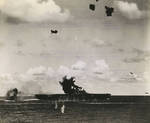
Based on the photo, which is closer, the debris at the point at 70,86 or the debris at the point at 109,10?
the debris at the point at 70,86

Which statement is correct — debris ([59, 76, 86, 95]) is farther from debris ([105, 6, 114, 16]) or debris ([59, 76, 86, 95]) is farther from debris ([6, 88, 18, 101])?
debris ([105, 6, 114, 16])

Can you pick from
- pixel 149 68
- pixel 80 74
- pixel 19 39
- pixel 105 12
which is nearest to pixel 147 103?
pixel 149 68

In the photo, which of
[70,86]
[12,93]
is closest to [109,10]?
[70,86]

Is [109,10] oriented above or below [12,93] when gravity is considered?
above

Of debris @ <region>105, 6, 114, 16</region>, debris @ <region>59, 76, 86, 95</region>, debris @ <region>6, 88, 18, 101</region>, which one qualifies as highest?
debris @ <region>105, 6, 114, 16</region>

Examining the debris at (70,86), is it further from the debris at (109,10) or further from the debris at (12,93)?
the debris at (109,10)

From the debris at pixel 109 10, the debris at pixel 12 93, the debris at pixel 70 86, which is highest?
the debris at pixel 109 10

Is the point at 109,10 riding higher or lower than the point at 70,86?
higher

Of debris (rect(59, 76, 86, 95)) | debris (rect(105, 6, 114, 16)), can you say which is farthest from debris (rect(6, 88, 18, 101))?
debris (rect(105, 6, 114, 16))

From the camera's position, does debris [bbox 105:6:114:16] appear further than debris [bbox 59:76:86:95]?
Yes

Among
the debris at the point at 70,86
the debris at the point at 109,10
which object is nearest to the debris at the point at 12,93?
the debris at the point at 70,86

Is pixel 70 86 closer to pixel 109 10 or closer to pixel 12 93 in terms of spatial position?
pixel 12 93
